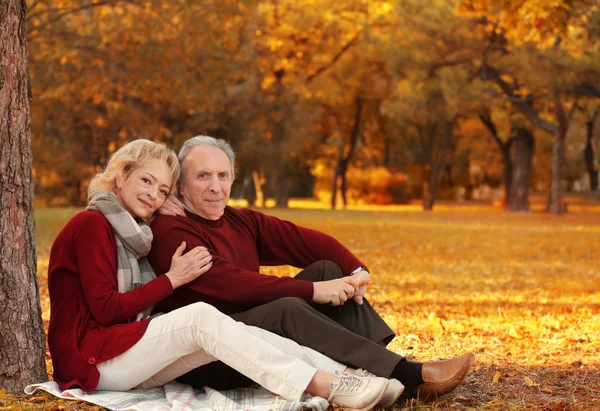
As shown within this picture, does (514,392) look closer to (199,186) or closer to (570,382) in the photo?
(570,382)

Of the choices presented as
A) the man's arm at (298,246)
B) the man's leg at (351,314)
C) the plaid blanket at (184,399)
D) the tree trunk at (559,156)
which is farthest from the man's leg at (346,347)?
the tree trunk at (559,156)

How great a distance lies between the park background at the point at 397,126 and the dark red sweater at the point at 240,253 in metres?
0.93

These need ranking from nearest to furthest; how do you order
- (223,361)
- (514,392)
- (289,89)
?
(223,361)
(514,392)
(289,89)

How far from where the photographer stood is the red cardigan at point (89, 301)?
4.46 m

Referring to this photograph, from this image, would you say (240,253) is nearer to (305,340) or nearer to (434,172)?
(305,340)

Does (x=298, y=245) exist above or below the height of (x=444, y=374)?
above

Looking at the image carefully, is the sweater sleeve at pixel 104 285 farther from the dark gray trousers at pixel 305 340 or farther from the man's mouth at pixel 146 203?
the dark gray trousers at pixel 305 340

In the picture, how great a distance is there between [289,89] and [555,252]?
71.1ft

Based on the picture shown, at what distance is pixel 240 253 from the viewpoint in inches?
204

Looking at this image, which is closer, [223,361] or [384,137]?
[223,361]

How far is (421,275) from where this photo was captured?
12070 millimetres

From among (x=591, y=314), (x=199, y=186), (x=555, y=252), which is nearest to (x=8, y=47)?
(x=199, y=186)

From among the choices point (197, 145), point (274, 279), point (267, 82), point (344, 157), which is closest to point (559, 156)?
point (267, 82)

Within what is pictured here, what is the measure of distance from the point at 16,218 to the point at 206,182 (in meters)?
1.09
